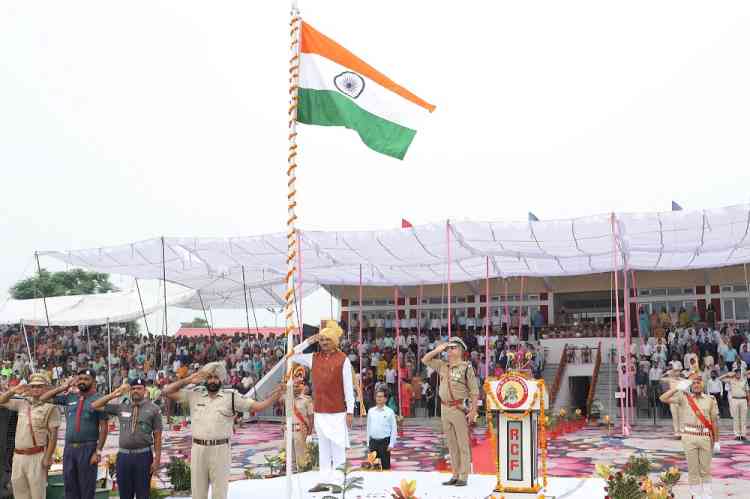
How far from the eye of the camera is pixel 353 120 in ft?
27.1

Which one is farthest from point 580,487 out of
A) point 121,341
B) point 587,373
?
point 121,341

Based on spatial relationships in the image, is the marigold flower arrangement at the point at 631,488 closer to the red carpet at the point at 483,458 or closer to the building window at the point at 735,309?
the red carpet at the point at 483,458

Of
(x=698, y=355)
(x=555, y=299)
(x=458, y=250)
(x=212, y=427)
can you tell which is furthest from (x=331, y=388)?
(x=555, y=299)

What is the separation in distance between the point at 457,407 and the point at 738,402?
1060 cm

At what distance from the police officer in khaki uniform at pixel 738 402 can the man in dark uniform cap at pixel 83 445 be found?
13.7 m

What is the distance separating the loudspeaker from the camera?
332 inches

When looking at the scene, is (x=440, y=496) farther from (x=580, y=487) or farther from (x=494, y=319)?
(x=494, y=319)

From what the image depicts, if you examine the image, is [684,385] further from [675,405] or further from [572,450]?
[572,450]

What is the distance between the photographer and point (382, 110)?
8.35 metres

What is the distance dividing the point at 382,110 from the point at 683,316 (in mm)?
20488

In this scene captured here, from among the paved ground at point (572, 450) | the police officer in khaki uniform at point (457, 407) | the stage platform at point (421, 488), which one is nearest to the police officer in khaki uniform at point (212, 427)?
the stage platform at point (421, 488)

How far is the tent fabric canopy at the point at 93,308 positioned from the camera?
2931 cm

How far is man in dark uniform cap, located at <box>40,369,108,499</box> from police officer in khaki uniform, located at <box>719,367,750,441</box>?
13.7 metres

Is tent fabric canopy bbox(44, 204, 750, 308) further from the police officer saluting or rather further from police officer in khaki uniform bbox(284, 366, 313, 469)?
the police officer saluting
